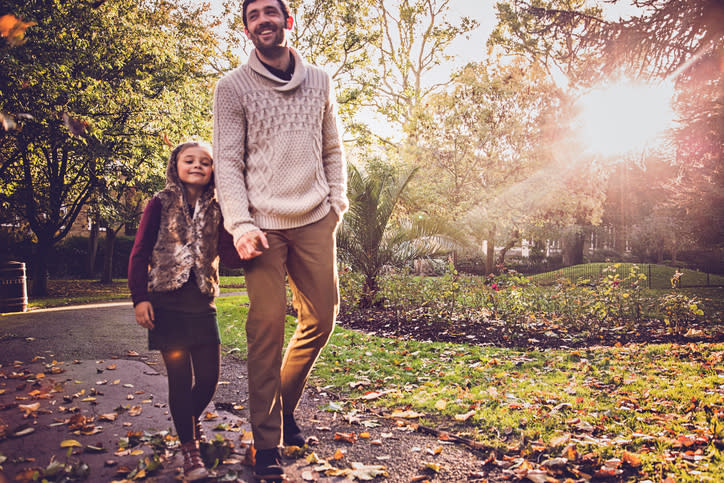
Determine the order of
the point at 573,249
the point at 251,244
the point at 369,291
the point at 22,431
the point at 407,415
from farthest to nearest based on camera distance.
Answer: the point at 573,249, the point at 369,291, the point at 407,415, the point at 22,431, the point at 251,244

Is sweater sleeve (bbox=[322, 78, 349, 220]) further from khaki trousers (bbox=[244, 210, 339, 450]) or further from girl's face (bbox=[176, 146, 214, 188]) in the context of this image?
girl's face (bbox=[176, 146, 214, 188])

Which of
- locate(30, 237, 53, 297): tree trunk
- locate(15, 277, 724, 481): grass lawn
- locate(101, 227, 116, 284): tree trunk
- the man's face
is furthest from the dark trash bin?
locate(101, 227, 116, 284): tree trunk

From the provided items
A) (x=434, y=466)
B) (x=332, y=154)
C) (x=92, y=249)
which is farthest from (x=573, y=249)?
(x=332, y=154)

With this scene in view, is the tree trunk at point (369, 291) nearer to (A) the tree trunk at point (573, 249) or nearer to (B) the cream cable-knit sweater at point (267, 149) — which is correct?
(B) the cream cable-knit sweater at point (267, 149)

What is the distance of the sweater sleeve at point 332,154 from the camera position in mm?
2803

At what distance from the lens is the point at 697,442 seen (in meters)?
3.00

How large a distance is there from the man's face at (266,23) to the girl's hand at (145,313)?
148 centimetres

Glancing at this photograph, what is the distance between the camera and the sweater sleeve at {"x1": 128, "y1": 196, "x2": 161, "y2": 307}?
8.30ft

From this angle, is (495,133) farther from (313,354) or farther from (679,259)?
(679,259)

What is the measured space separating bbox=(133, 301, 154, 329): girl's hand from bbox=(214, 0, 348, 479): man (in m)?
0.51

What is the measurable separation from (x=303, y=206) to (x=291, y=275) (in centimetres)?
43

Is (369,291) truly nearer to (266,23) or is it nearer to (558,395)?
(558,395)

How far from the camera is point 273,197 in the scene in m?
2.53

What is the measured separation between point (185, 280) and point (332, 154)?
3.53ft
